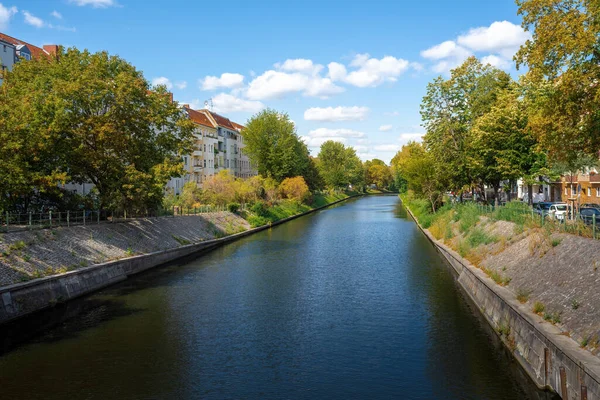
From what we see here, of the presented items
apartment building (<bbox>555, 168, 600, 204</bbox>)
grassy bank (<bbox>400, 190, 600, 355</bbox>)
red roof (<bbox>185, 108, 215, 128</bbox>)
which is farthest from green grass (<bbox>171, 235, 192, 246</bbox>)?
red roof (<bbox>185, 108, 215, 128</bbox>)

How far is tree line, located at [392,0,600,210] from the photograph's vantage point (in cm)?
1956

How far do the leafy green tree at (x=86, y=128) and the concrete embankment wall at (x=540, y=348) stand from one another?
917 inches

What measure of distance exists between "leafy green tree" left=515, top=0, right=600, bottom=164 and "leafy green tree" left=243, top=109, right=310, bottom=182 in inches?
2787

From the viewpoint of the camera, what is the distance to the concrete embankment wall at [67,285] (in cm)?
2138

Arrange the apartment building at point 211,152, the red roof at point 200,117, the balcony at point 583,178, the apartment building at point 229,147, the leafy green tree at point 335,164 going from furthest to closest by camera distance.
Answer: the leafy green tree at point 335,164 → the apartment building at point 229,147 → the red roof at point 200,117 → the apartment building at point 211,152 → the balcony at point 583,178

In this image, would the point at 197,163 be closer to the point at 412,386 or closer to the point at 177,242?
the point at 177,242

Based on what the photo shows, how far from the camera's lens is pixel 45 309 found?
23.2 m

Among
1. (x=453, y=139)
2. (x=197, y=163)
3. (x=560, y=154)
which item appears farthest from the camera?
(x=197, y=163)

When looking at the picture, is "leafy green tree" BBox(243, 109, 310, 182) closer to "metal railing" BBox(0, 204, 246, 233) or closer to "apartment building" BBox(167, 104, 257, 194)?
"apartment building" BBox(167, 104, 257, 194)

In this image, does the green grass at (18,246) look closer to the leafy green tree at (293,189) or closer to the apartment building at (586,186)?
the apartment building at (586,186)

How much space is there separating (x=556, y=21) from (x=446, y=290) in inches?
557

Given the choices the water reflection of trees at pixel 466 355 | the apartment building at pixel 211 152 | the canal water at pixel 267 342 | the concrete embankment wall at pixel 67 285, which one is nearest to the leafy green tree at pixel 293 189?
the apartment building at pixel 211 152

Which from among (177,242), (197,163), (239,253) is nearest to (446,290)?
(239,253)

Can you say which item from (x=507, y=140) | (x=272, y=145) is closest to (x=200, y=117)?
(x=272, y=145)
